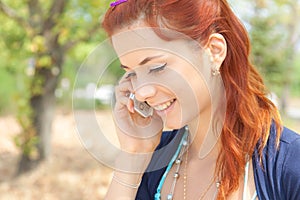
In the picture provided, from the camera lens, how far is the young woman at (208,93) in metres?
1.16

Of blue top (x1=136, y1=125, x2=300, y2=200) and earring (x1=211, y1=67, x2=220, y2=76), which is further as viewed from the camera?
earring (x1=211, y1=67, x2=220, y2=76)

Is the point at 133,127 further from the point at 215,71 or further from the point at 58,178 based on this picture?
the point at 58,178

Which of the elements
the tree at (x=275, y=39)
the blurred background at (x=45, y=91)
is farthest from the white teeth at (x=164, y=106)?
the tree at (x=275, y=39)

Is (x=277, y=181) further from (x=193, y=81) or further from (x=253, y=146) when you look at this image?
(x=193, y=81)

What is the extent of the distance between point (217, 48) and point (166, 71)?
15cm

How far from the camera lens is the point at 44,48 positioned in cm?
408

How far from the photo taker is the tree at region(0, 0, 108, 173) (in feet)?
13.6

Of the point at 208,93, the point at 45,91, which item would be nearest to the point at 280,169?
the point at 208,93

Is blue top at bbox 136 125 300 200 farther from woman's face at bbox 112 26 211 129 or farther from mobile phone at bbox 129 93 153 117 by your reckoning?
mobile phone at bbox 129 93 153 117

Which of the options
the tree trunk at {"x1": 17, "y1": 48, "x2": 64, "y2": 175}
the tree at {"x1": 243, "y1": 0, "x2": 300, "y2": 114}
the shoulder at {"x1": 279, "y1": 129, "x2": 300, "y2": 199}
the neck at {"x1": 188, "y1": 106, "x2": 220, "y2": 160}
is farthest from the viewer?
the tree at {"x1": 243, "y1": 0, "x2": 300, "y2": 114}

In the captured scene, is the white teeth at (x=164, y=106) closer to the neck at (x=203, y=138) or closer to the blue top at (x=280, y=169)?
the neck at (x=203, y=138)

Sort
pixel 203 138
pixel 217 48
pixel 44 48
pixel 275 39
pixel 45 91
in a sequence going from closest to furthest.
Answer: pixel 217 48 → pixel 203 138 → pixel 44 48 → pixel 45 91 → pixel 275 39

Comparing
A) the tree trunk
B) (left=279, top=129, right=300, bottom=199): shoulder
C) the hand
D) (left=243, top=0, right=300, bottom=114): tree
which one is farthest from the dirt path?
(left=243, top=0, right=300, bottom=114): tree

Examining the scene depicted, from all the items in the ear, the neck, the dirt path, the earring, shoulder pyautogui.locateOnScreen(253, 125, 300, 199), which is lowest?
shoulder pyautogui.locateOnScreen(253, 125, 300, 199)
